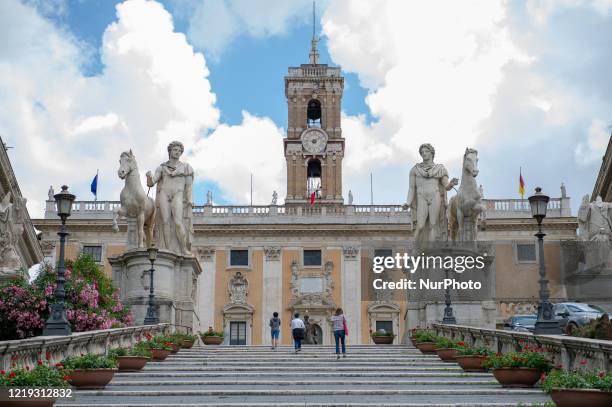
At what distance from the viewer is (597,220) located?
83.8 feet

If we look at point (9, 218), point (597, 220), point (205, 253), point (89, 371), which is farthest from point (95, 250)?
point (89, 371)

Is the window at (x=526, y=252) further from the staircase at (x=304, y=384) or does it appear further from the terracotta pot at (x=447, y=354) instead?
the terracotta pot at (x=447, y=354)

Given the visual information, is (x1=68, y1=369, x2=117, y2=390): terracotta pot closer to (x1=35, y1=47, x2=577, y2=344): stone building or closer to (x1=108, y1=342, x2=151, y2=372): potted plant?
(x1=108, y1=342, x2=151, y2=372): potted plant

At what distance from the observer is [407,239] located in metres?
59.2

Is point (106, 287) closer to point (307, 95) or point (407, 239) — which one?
point (407, 239)

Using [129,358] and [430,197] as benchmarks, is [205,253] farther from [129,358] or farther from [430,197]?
[129,358]

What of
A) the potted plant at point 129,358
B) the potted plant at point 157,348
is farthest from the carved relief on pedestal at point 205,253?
the potted plant at point 129,358

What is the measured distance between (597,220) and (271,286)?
35.0 meters

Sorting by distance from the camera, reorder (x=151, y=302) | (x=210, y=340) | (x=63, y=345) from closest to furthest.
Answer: (x=63, y=345)
(x=151, y=302)
(x=210, y=340)

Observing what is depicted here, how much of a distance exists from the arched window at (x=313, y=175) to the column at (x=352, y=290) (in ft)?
34.6

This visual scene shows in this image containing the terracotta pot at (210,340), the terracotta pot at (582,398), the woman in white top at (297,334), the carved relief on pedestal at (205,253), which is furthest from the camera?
the carved relief on pedestal at (205,253)

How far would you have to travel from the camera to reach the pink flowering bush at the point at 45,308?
794 inches

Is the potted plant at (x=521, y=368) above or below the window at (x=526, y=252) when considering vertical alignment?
below

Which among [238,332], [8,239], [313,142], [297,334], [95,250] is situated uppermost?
[313,142]
